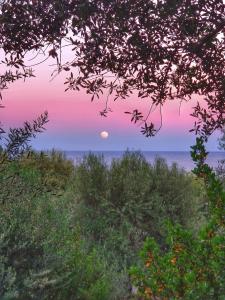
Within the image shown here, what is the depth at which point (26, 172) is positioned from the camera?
584 centimetres

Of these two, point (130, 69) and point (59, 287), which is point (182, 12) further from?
point (59, 287)

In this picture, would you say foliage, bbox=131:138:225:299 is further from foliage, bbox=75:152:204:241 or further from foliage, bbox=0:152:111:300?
foliage, bbox=75:152:204:241

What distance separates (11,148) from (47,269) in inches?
50.8

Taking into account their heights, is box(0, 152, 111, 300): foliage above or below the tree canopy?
below

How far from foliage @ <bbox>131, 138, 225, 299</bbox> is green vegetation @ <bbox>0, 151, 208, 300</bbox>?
940mm

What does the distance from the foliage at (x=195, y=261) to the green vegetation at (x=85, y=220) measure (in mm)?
940

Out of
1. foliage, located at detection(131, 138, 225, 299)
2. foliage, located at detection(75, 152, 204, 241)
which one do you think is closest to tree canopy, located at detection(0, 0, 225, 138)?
foliage, located at detection(131, 138, 225, 299)

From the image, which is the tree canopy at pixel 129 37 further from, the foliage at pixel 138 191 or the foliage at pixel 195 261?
the foliage at pixel 138 191

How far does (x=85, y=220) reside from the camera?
11.4 meters

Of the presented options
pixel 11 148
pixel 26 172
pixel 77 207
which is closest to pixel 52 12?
pixel 11 148

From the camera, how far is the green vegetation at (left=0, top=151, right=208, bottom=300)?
5633mm

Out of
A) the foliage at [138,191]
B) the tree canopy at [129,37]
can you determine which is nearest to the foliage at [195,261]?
the tree canopy at [129,37]

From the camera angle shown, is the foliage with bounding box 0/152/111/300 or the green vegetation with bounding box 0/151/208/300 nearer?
the foliage with bounding box 0/152/111/300

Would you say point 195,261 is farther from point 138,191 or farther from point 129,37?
point 138,191
